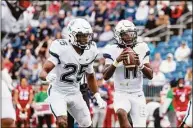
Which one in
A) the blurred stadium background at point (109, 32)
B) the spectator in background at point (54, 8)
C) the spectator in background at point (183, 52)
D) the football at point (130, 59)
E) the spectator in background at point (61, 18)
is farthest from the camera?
the spectator in background at point (54, 8)

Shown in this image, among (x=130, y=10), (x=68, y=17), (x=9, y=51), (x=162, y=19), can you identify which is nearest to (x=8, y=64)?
(x=9, y=51)

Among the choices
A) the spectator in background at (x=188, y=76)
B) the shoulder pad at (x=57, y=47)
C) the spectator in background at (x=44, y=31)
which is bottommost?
the spectator in background at (x=188, y=76)

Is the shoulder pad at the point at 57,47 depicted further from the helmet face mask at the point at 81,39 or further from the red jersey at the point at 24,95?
the red jersey at the point at 24,95

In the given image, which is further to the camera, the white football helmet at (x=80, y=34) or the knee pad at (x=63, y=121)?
the white football helmet at (x=80, y=34)

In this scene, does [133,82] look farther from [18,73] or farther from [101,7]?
[101,7]

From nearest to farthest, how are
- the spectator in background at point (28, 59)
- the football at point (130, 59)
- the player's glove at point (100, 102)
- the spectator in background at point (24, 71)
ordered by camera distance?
the football at point (130, 59)
the player's glove at point (100, 102)
the spectator in background at point (24, 71)
the spectator in background at point (28, 59)

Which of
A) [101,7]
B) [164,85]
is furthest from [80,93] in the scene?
[101,7]

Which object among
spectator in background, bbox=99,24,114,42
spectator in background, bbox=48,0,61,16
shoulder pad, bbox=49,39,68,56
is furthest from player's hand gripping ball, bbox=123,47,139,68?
spectator in background, bbox=48,0,61,16

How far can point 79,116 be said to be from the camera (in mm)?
8891

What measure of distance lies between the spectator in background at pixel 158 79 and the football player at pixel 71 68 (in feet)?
21.0

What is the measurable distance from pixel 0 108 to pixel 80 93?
1396 mm

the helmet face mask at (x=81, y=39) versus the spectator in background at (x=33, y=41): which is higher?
the spectator in background at (x=33, y=41)

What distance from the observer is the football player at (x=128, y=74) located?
8742mm

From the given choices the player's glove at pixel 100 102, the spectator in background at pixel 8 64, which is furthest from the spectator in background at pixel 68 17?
the player's glove at pixel 100 102
